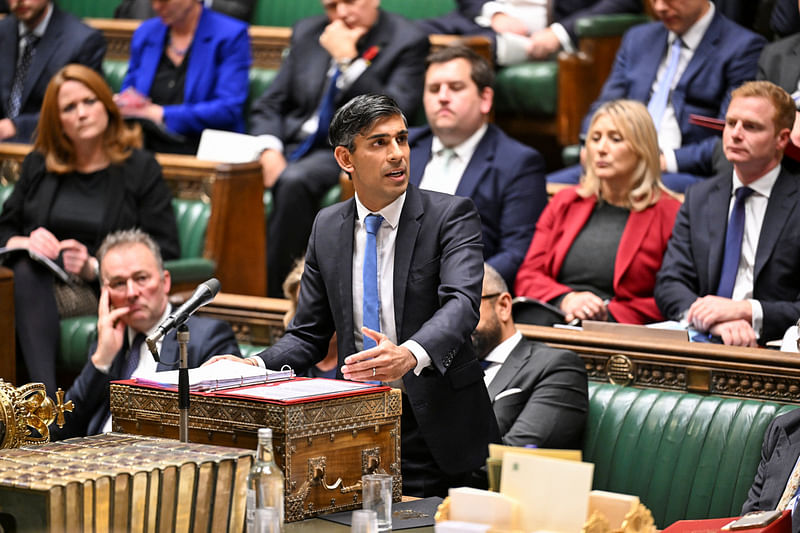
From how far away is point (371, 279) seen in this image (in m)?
2.83

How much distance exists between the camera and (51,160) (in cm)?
487

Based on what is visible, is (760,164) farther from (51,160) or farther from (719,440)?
(51,160)

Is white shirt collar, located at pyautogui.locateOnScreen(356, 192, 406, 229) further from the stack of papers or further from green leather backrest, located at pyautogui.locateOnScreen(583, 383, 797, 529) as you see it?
green leather backrest, located at pyautogui.locateOnScreen(583, 383, 797, 529)

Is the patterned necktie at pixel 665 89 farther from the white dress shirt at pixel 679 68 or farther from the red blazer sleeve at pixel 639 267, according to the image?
the red blazer sleeve at pixel 639 267

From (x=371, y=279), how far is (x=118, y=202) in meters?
2.18

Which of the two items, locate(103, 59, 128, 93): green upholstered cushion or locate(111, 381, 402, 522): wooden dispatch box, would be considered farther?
locate(103, 59, 128, 93): green upholstered cushion

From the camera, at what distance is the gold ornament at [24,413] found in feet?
8.30

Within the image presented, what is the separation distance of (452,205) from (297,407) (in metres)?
0.64

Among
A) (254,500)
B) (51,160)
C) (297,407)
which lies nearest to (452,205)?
(297,407)

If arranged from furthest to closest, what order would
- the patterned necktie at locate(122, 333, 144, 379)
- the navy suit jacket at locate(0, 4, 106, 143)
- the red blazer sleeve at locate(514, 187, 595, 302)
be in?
1. the navy suit jacket at locate(0, 4, 106, 143)
2. the red blazer sleeve at locate(514, 187, 595, 302)
3. the patterned necktie at locate(122, 333, 144, 379)

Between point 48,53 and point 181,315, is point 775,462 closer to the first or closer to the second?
point 181,315

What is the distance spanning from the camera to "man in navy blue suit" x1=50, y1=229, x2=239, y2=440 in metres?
3.77

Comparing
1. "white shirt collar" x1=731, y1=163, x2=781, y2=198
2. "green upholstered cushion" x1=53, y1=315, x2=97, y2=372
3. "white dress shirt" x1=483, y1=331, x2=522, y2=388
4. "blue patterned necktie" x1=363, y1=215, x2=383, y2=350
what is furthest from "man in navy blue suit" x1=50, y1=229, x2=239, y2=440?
"white shirt collar" x1=731, y1=163, x2=781, y2=198

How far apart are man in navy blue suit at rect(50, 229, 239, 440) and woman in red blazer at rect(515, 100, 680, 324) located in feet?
3.63
